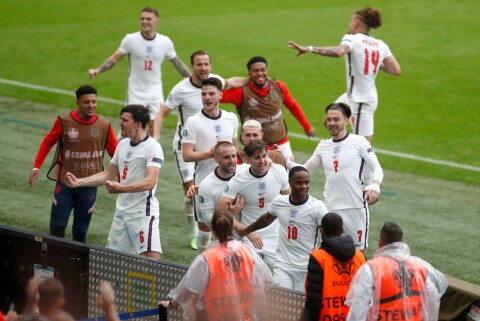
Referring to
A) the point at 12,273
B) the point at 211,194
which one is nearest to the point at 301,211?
the point at 211,194

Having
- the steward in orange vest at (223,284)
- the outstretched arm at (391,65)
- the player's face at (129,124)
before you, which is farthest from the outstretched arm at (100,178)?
the outstretched arm at (391,65)

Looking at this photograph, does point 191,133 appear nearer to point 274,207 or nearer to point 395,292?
point 274,207

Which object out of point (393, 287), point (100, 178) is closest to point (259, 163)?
point (100, 178)

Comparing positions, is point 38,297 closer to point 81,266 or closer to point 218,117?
point 81,266

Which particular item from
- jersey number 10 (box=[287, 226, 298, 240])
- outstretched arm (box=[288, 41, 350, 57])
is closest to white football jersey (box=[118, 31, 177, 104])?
outstretched arm (box=[288, 41, 350, 57])

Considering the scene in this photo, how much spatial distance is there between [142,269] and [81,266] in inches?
24.9

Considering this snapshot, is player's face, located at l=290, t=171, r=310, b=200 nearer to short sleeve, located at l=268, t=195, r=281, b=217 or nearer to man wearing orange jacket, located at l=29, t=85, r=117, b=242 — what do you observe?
short sleeve, located at l=268, t=195, r=281, b=217

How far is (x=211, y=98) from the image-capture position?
1241 centimetres

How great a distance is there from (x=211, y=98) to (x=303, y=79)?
37.7ft

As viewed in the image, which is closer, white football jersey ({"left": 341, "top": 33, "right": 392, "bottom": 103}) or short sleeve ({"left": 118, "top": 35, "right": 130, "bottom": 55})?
white football jersey ({"left": 341, "top": 33, "right": 392, "bottom": 103})

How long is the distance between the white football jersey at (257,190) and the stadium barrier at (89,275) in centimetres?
155

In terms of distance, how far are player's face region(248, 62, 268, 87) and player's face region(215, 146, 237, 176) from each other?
261 centimetres

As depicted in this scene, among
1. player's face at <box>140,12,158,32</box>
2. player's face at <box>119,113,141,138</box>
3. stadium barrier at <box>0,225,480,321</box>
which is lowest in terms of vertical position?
stadium barrier at <box>0,225,480,321</box>

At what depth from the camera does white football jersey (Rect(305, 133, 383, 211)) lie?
36.5 ft
